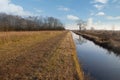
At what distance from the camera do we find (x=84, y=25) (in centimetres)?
16200

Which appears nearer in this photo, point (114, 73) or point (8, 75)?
point (8, 75)

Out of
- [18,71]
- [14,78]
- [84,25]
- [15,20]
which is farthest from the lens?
[84,25]

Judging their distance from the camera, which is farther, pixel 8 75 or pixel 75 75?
pixel 75 75

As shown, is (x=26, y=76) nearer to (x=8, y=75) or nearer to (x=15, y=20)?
(x=8, y=75)

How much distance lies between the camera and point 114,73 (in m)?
13.4

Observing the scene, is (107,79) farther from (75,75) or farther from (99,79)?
(75,75)

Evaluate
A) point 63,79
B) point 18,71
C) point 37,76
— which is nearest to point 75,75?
point 63,79

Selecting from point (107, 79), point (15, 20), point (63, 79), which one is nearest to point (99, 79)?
point (107, 79)

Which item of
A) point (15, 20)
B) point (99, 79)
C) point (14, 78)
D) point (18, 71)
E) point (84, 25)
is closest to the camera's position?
point (14, 78)

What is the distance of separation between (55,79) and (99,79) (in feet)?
11.4

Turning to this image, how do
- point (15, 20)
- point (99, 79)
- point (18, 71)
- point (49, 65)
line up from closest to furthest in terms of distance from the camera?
point (18, 71) → point (99, 79) → point (49, 65) → point (15, 20)

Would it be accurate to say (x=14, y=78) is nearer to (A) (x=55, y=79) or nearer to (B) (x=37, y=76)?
(B) (x=37, y=76)

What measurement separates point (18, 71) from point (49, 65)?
8.55 ft

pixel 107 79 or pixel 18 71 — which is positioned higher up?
pixel 18 71
